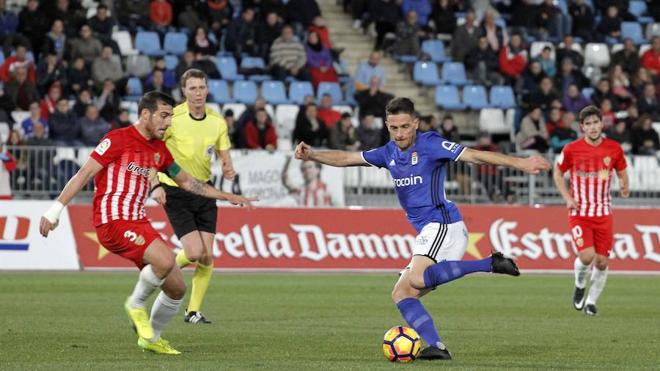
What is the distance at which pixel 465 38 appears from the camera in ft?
103

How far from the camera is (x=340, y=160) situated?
11.6 meters

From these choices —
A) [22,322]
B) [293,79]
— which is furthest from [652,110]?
[22,322]

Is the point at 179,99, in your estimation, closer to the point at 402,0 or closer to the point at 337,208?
the point at 337,208

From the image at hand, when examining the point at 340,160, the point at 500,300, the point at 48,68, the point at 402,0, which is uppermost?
the point at 402,0

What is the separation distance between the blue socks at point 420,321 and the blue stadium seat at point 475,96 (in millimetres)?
19880

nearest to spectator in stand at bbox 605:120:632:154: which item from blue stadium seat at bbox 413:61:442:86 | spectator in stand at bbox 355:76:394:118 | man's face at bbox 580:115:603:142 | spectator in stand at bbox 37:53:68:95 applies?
blue stadium seat at bbox 413:61:442:86

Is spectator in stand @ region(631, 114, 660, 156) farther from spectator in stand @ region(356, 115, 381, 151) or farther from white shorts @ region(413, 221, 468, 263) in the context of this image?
white shorts @ region(413, 221, 468, 263)

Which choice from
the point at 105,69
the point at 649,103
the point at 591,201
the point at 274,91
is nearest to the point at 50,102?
the point at 105,69

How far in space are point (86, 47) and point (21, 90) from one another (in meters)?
1.83

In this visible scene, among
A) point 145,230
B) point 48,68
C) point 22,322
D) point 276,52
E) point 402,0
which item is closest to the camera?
point 145,230

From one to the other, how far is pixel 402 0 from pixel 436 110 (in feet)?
9.98

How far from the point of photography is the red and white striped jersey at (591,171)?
16.6 meters

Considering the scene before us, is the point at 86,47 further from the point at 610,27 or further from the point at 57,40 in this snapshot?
the point at 610,27

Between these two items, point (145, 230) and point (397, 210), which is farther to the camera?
point (397, 210)
